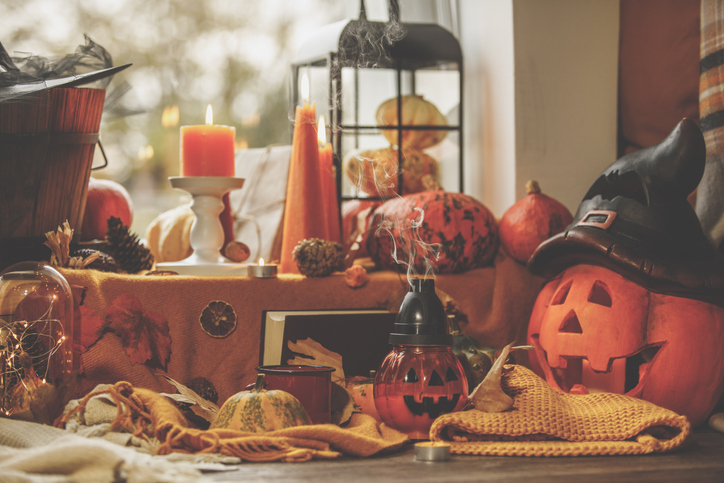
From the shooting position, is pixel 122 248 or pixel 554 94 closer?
pixel 122 248

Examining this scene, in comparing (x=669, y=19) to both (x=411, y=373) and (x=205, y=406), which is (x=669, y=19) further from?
(x=205, y=406)

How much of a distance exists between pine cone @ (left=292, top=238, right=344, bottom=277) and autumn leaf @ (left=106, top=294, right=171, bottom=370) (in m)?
0.27

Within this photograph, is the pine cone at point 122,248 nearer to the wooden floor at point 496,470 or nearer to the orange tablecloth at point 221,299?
the orange tablecloth at point 221,299

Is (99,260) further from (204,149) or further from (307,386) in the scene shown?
(307,386)

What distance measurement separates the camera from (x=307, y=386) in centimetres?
91

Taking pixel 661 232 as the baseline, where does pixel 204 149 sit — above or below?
above

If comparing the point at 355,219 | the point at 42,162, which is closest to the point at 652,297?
the point at 355,219

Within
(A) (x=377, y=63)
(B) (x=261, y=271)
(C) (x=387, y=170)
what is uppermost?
(A) (x=377, y=63)

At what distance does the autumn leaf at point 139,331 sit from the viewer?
1.17 m

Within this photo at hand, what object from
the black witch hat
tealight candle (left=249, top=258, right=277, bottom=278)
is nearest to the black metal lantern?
tealight candle (left=249, top=258, right=277, bottom=278)

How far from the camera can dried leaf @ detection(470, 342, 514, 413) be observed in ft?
3.02

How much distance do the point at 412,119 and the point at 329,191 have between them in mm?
300

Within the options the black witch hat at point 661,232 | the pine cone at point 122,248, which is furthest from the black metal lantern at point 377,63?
the black witch hat at point 661,232

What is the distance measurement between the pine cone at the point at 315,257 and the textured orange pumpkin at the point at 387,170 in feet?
0.99
